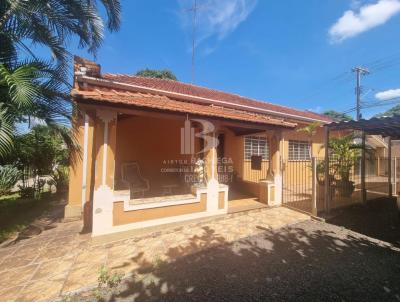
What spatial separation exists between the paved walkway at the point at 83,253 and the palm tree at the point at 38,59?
96.1 inches

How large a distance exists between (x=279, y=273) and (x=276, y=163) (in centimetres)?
479

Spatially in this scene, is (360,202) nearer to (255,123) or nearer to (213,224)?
(255,123)

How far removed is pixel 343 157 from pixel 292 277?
7.37 meters

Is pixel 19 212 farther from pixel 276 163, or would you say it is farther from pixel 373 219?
pixel 373 219

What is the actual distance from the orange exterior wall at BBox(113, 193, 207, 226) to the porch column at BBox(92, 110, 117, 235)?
0.17 m

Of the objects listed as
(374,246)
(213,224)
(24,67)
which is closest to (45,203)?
(24,67)

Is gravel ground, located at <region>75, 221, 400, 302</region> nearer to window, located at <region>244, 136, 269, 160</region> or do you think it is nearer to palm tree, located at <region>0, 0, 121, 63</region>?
window, located at <region>244, 136, 269, 160</region>

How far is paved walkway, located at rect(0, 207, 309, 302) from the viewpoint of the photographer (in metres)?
3.29

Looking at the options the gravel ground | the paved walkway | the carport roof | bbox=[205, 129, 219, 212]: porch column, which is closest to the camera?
the gravel ground

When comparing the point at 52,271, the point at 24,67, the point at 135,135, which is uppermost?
the point at 24,67

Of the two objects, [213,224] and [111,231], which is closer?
[111,231]

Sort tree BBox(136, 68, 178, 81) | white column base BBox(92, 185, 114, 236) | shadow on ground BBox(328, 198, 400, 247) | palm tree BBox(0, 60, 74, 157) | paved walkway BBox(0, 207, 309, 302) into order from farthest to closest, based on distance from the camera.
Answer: tree BBox(136, 68, 178, 81) < shadow on ground BBox(328, 198, 400, 247) < white column base BBox(92, 185, 114, 236) < palm tree BBox(0, 60, 74, 157) < paved walkway BBox(0, 207, 309, 302)

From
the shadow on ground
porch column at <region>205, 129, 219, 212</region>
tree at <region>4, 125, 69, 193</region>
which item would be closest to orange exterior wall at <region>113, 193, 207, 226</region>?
porch column at <region>205, 129, 219, 212</region>

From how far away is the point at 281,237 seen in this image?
4984 millimetres
